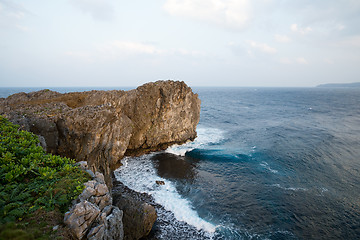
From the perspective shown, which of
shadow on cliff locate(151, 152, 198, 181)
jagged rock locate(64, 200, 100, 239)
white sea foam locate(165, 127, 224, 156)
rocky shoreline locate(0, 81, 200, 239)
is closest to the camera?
jagged rock locate(64, 200, 100, 239)

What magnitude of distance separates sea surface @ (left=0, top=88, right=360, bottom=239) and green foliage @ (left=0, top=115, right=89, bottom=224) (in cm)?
1104

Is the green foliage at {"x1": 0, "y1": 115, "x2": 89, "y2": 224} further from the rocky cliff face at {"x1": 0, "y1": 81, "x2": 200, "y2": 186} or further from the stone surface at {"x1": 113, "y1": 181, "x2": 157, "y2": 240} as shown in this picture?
the stone surface at {"x1": 113, "y1": 181, "x2": 157, "y2": 240}

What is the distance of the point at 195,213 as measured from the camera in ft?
65.8

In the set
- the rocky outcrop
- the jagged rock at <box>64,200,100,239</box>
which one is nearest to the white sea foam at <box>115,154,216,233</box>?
the rocky outcrop

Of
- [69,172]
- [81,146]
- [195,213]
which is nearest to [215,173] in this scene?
[195,213]

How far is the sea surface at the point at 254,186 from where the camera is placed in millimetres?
18188

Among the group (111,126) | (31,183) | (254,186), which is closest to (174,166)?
(254,186)

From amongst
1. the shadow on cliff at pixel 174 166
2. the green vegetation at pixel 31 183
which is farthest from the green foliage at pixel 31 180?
the shadow on cliff at pixel 174 166

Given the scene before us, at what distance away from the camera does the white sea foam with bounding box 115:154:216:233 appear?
19234 mm

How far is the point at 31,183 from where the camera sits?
368 inches

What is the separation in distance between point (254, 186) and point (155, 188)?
1357 cm

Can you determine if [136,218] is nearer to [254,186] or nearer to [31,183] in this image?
[31,183]

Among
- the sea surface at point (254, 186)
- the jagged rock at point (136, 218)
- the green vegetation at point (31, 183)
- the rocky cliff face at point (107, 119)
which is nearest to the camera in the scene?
the green vegetation at point (31, 183)

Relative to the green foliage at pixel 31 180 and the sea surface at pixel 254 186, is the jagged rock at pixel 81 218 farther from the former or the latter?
the sea surface at pixel 254 186
